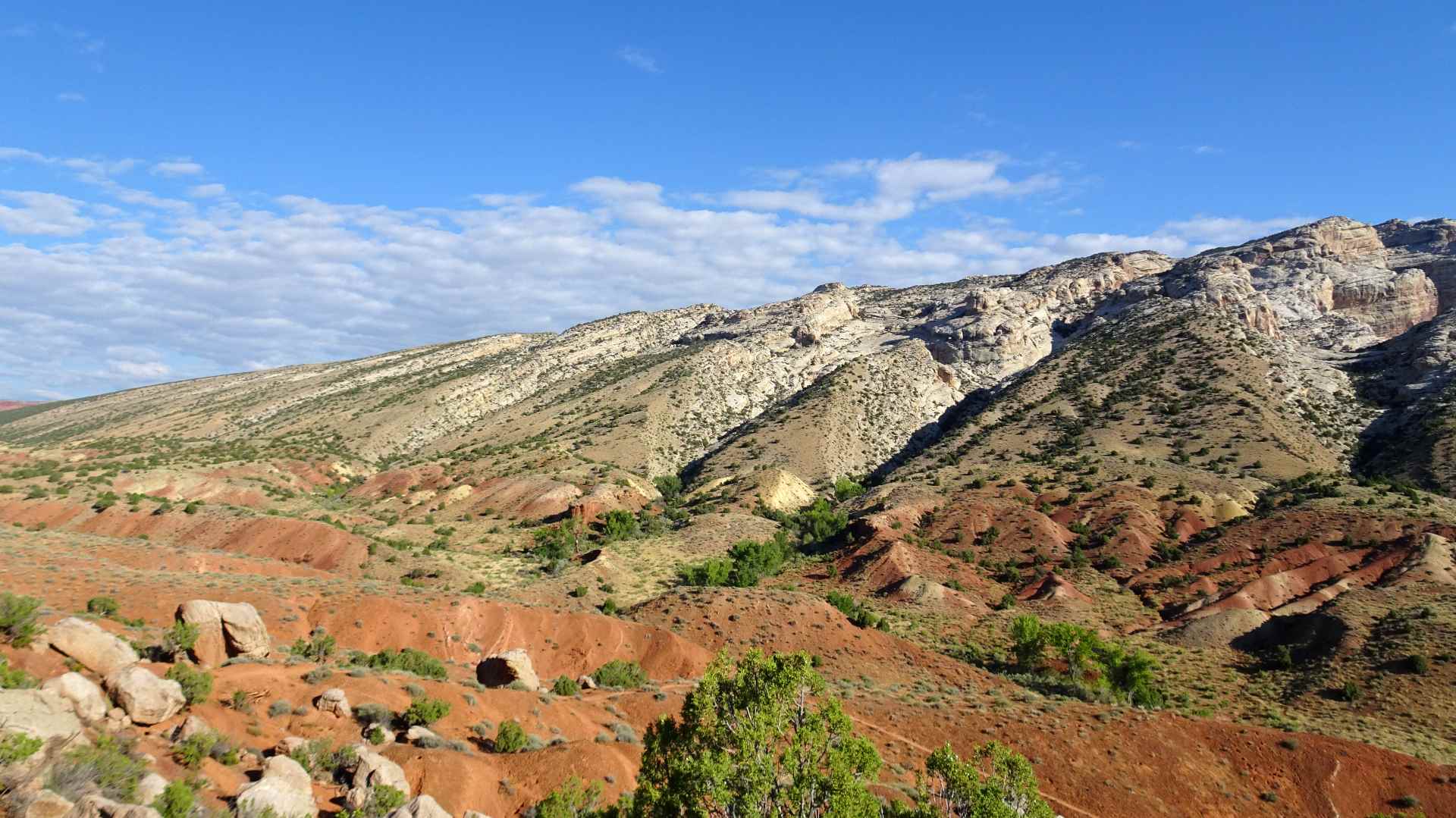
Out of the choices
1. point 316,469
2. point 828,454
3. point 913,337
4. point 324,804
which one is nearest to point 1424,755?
point 324,804

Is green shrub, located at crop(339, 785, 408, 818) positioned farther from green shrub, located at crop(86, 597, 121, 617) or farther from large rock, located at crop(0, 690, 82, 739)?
green shrub, located at crop(86, 597, 121, 617)

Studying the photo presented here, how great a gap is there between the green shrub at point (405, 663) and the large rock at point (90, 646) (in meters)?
7.78

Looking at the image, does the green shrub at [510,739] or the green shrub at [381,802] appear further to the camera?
the green shrub at [510,739]

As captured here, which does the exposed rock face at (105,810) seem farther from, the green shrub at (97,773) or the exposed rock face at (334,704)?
the exposed rock face at (334,704)

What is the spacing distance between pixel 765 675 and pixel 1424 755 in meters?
23.7

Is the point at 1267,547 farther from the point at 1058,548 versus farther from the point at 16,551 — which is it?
the point at 16,551

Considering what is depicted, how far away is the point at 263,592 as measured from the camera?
2769cm

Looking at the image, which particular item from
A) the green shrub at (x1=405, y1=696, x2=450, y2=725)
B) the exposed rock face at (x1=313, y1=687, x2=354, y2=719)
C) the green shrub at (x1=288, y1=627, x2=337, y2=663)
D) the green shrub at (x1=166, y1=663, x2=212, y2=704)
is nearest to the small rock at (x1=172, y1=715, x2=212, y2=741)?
the green shrub at (x1=166, y1=663, x2=212, y2=704)

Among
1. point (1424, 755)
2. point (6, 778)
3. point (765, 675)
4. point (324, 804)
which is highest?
point (6, 778)

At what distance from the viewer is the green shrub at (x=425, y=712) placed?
685 inches

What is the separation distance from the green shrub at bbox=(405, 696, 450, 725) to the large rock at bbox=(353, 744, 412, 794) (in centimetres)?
259

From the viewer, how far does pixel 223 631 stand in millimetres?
18719

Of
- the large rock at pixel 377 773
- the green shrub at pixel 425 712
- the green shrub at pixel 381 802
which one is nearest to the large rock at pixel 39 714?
the green shrub at pixel 381 802

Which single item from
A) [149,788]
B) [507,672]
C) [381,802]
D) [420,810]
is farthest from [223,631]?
[420,810]
